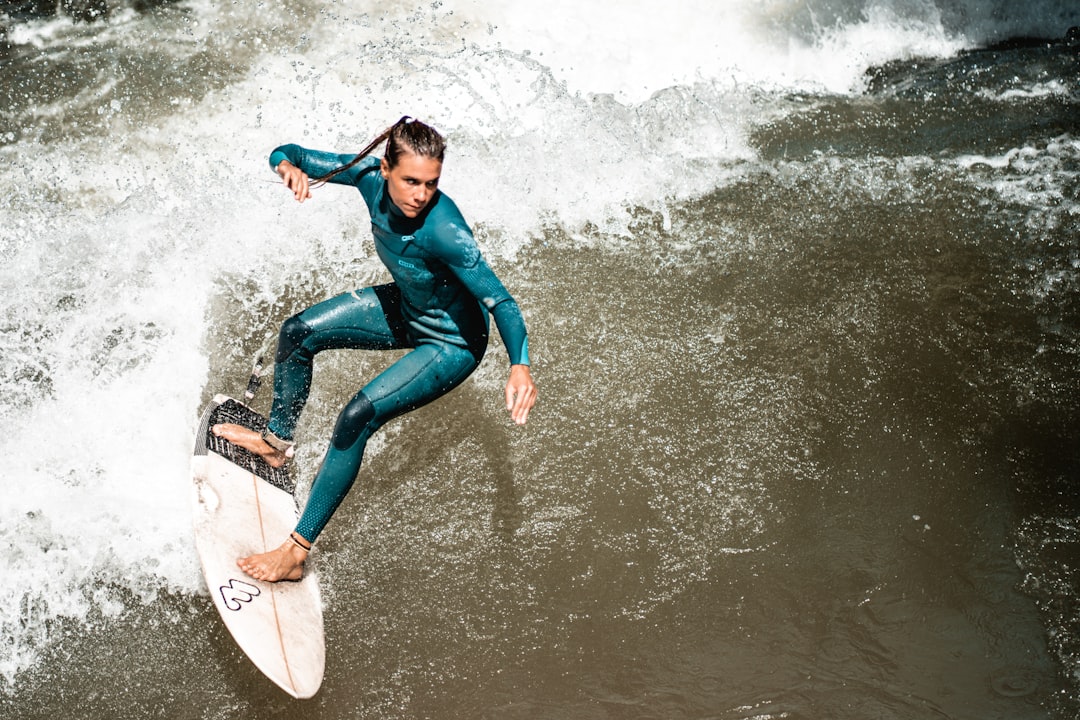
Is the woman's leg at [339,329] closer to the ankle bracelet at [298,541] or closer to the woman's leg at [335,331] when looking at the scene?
the woman's leg at [335,331]

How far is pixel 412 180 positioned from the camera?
2.89 meters

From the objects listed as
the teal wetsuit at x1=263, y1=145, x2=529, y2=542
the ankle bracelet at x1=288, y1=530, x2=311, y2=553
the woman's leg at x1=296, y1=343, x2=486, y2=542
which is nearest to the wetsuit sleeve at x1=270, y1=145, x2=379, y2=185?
the teal wetsuit at x1=263, y1=145, x2=529, y2=542

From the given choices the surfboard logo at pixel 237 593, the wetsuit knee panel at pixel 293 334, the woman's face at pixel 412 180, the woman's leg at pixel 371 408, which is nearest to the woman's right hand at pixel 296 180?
the woman's face at pixel 412 180

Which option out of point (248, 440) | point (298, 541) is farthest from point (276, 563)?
point (248, 440)

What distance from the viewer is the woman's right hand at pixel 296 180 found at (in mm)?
3191

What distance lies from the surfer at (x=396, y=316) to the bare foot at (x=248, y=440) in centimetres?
21

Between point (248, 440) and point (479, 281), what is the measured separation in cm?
151

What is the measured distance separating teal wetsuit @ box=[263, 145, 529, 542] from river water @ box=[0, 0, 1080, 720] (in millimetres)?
675

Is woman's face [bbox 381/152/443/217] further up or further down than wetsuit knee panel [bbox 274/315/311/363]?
further up

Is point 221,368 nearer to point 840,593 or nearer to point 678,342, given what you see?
point 678,342

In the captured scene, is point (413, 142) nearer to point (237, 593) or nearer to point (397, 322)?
point (397, 322)

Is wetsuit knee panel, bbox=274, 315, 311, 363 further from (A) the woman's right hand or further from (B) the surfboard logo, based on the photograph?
(B) the surfboard logo

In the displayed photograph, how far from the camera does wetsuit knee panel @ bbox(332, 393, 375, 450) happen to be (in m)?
3.25

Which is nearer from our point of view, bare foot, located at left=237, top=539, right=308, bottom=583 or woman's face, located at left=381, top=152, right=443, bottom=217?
woman's face, located at left=381, top=152, right=443, bottom=217
